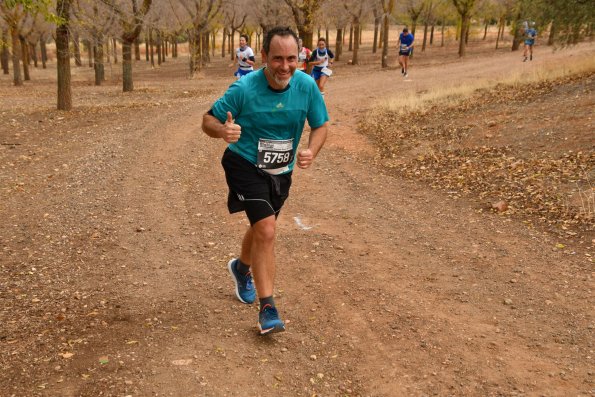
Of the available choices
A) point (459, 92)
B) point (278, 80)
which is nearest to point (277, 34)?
point (278, 80)

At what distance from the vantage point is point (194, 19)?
29625 mm

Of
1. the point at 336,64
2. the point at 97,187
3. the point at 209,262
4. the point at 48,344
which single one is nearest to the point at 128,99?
the point at 97,187

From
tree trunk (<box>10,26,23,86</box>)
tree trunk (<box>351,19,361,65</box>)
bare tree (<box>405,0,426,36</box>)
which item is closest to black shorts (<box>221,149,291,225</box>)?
tree trunk (<box>10,26,23,86</box>)

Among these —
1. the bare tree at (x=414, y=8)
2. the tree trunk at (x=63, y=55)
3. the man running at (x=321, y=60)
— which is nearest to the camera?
the tree trunk at (x=63, y=55)

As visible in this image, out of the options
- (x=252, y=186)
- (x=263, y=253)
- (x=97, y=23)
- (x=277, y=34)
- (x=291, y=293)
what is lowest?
(x=291, y=293)

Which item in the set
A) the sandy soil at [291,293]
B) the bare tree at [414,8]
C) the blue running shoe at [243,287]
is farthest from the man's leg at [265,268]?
the bare tree at [414,8]

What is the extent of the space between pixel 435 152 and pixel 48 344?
26.3 ft

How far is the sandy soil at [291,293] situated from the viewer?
140 inches

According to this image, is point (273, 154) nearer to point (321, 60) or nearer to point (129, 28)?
point (321, 60)

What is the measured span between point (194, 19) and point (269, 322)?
28.3m

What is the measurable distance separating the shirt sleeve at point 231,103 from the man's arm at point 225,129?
0.05 m

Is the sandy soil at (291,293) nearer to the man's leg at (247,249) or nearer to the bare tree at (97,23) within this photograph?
the man's leg at (247,249)

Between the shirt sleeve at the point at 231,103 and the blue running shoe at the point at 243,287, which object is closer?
the shirt sleeve at the point at 231,103

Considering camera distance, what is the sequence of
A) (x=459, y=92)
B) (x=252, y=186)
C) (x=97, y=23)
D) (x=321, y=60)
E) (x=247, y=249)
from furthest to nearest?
(x=97, y=23)
(x=321, y=60)
(x=459, y=92)
(x=247, y=249)
(x=252, y=186)
